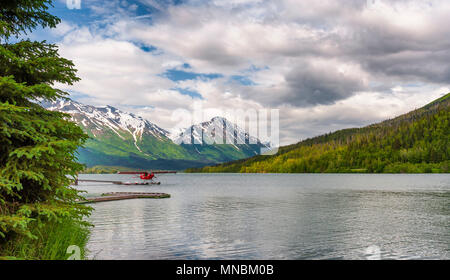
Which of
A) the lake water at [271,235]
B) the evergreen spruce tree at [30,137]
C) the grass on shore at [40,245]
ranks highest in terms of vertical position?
the evergreen spruce tree at [30,137]

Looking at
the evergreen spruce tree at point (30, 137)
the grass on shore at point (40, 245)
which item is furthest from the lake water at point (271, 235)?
the evergreen spruce tree at point (30, 137)

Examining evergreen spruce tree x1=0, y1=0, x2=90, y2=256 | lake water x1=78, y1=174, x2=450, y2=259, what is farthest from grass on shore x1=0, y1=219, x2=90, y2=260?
lake water x1=78, y1=174, x2=450, y2=259

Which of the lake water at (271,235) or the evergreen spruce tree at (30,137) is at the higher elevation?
the evergreen spruce tree at (30,137)

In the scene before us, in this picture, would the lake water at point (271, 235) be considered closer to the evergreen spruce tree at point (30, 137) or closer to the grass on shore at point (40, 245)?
the grass on shore at point (40, 245)

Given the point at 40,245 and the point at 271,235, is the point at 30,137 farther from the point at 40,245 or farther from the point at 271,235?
the point at 271,235

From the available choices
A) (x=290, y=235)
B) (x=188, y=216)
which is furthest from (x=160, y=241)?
(x=188, y=216)

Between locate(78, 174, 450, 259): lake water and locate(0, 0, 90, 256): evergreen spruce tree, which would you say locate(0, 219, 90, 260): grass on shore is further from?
locate(78, 174, 450, 259): lake water

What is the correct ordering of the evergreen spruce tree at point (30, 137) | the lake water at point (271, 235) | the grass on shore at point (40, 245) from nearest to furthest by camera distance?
the evergreen spruce tree at point (30, 137)
the grass on shore at point (40, 245)
the lake water at point (271, 235)

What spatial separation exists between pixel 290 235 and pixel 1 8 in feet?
74.6

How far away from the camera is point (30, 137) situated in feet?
32.6

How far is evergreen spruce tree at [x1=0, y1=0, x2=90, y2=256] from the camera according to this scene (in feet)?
31.3

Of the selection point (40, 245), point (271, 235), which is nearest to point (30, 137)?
point (40, 245)

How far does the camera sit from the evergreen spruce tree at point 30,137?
9547 mm
